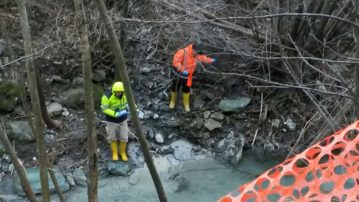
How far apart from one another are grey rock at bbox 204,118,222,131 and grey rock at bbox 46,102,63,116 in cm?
260

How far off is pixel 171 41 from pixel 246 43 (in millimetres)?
1350

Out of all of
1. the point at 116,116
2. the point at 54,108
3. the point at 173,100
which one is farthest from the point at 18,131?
the point at 173,100

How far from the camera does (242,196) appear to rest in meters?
2.88

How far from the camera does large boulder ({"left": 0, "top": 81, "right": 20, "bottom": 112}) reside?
906 cm

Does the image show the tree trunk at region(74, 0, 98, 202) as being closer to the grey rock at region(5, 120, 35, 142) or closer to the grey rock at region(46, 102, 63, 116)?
the grey rock at region(5, 120, 35, 142)

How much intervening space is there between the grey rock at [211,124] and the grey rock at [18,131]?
2979 mm

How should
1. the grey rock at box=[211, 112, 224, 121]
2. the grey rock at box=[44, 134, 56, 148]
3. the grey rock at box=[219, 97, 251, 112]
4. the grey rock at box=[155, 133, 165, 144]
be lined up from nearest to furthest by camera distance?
the grey rock at box=[44, 134, 56, 148], the grey rock at box=[155, 133, 165, 144], the grey rock at box=[211, 112, 224, 121], the grey rock at box=[219, 97, 251, 112]

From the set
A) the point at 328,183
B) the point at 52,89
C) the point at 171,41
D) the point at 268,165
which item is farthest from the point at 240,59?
the point at 328,183

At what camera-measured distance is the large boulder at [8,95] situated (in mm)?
9062

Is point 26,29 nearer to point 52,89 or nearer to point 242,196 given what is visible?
point 242,196

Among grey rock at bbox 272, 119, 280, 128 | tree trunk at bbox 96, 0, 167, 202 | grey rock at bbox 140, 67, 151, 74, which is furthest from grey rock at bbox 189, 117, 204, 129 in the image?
tree trunk at bbox 96, 0, 167, 202

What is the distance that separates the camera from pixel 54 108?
9.37 m

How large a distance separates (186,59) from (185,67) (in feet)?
0.52

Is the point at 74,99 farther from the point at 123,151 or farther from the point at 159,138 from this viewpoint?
the point at 159,138
